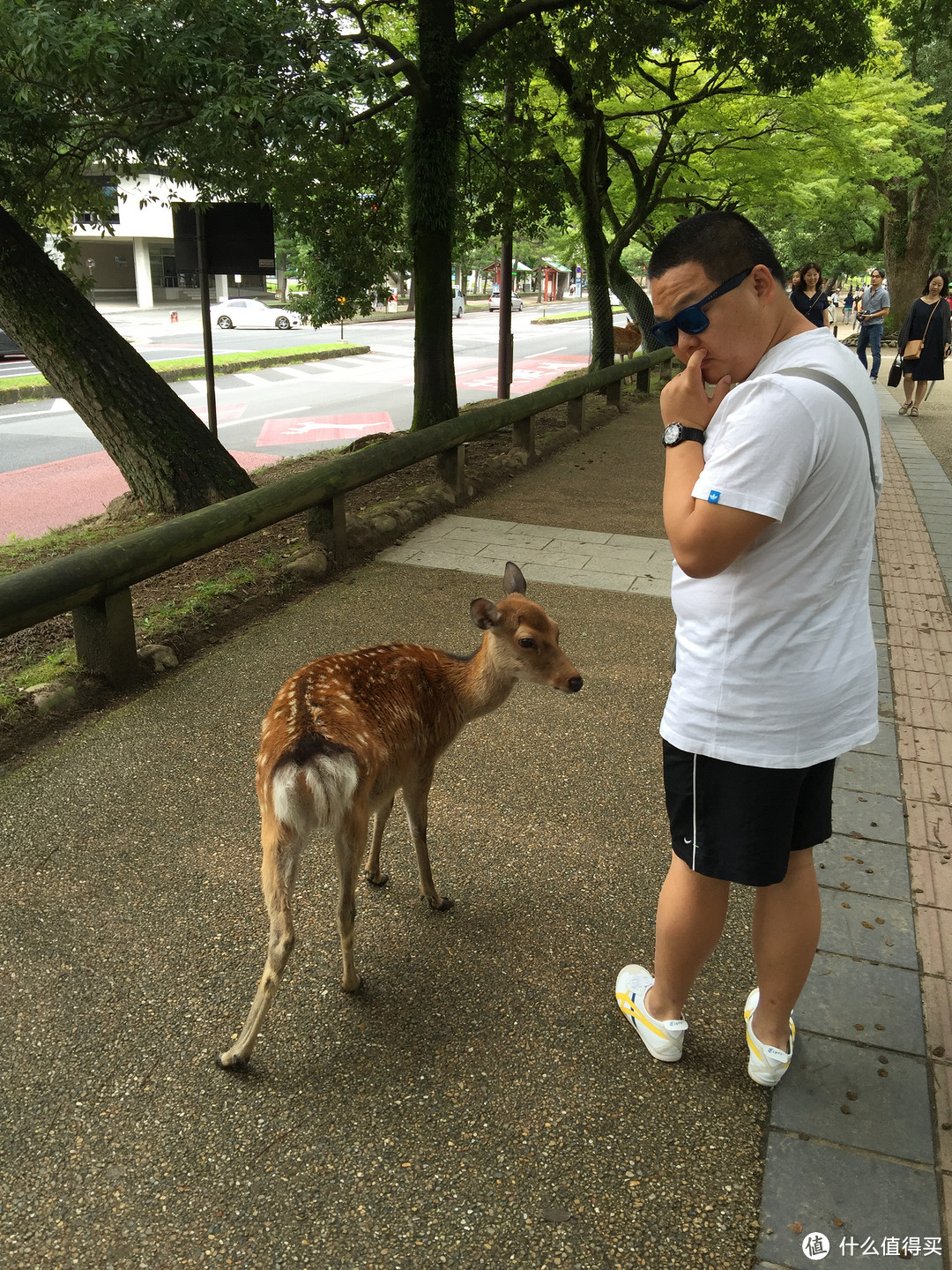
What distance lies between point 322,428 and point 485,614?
533 inches

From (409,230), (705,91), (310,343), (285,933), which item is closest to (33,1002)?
(285,933)

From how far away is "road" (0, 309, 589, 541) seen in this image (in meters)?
12.1

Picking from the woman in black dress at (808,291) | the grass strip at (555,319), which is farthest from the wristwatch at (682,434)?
the grass strip at (555,319)

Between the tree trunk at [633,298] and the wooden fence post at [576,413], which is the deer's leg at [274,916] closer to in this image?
the wooden fence post at [576,413]

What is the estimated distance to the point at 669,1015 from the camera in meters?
2.85

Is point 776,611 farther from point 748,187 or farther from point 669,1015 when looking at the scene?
point 748,187

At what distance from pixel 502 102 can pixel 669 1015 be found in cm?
1655

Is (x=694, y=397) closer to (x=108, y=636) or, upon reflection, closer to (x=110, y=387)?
(x=108, y=636)

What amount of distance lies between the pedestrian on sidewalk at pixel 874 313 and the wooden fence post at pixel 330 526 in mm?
12873

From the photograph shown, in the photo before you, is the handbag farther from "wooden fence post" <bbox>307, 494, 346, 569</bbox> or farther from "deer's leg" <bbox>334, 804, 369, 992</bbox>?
"deer's leg" <bbox>334, 804, 369, 992</bbox>

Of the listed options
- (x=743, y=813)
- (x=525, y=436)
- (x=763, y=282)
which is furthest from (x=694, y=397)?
(x=525, y=436)

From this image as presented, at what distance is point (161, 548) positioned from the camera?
548 centimetres

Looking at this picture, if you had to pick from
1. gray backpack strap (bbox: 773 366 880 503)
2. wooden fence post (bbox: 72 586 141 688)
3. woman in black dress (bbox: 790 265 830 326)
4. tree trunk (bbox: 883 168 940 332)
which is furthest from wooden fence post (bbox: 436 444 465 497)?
tree trunk (bbox: 883 168 940 332)

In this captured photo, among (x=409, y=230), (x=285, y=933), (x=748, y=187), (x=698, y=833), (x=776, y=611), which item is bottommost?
(x=285, y=933)
